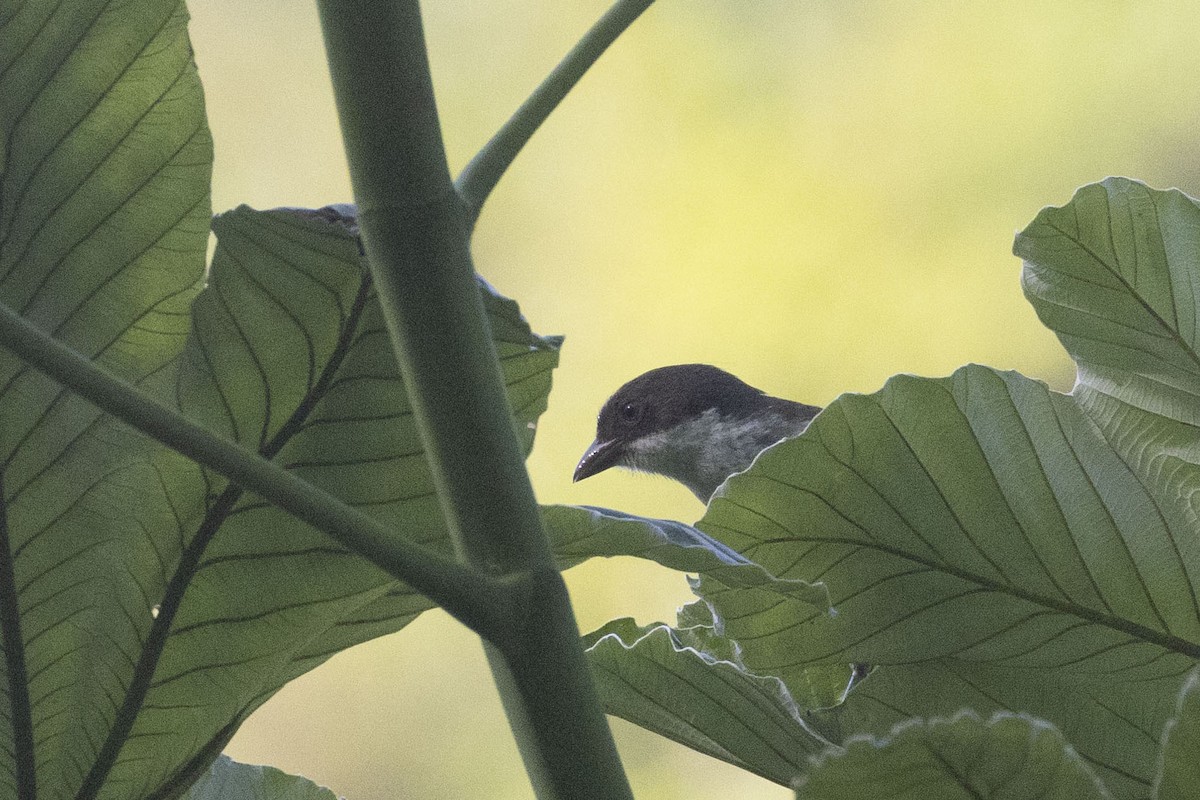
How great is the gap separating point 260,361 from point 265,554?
0.05 m

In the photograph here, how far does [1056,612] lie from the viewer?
1.33 ft

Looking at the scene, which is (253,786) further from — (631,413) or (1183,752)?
(631,413)

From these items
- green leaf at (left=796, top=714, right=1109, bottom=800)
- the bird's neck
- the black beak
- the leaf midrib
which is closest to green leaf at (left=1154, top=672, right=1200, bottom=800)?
green leaf at (left=796, top=714, right=1109, bottom=800)

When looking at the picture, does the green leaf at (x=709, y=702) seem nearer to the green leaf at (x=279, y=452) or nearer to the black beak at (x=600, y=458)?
the green leaf at (x=279, y=452)

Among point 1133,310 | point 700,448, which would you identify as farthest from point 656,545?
point 700,448

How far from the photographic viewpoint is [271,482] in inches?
11.9

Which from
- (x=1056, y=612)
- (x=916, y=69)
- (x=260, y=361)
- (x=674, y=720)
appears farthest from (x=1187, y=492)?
(x=916, y=69)

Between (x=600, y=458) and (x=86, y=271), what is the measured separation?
214cm

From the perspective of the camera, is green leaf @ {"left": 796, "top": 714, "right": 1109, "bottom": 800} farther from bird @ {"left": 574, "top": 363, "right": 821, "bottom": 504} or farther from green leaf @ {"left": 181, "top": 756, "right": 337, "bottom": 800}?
bird @ {"left": 574, "top": 363, "right": 821, "bottom": 504}

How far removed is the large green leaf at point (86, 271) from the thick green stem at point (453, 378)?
0.31 ft

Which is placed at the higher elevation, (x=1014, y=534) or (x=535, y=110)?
(x=535, y=110)

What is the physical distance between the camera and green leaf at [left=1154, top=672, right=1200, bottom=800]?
25 cm

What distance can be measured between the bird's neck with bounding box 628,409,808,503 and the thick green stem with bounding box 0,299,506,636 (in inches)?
82.4

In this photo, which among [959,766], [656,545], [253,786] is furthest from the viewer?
[253,786]
